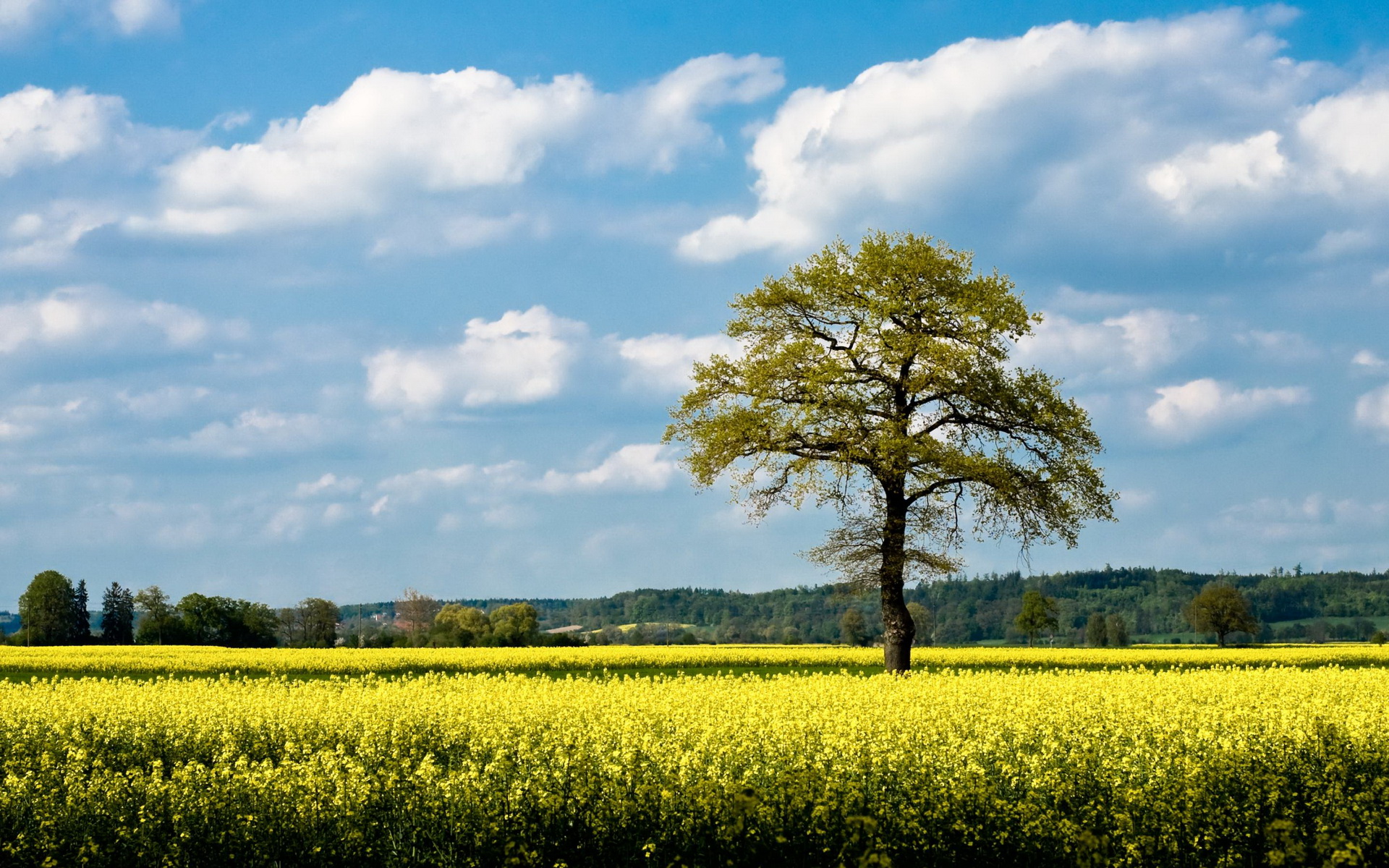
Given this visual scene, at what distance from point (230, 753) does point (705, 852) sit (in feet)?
28.5

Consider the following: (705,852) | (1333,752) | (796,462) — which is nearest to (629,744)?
(705,852)

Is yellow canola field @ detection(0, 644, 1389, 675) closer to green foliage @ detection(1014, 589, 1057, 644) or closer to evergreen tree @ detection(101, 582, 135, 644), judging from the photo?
green foliage @ detection(1014, 589, 1057, 644)

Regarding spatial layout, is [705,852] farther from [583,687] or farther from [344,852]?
[583,687]

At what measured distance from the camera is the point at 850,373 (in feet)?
107

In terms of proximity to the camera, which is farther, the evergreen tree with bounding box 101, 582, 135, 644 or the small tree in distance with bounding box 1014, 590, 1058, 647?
the evergreen tree with bounding box 101, 582, 135, 644

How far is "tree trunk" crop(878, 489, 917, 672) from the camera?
107ft

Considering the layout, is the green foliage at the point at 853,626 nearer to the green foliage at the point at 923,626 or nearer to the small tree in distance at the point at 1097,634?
the green foliage at the point at 923,626

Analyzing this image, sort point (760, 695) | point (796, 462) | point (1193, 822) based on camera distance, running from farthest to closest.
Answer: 1. point (796, 462)
2. point (760, 695)
3. point (1193, 822)

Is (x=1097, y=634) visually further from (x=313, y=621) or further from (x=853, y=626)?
(x=313, y=621)

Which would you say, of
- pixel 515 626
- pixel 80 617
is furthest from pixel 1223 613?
pixel 80 617

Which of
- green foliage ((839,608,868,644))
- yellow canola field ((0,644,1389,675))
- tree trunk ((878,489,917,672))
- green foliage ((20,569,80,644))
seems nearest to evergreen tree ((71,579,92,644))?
green foliage ((20,569,80,644))

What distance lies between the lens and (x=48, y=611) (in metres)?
122

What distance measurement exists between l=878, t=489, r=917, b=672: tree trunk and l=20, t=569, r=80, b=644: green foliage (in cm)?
11586

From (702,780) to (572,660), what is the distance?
38.0m
